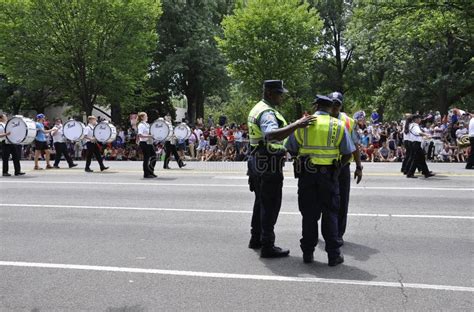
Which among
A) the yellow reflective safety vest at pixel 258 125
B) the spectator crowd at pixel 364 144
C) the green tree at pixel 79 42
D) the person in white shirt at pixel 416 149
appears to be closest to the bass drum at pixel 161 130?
the spectator crowd at pixel 364 144

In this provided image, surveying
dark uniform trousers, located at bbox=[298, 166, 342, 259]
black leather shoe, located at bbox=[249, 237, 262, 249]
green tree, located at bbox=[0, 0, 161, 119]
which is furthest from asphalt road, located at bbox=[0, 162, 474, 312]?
green tree, located at bbox=[0, 0, 161, 119]

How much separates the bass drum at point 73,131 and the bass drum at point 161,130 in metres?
3.69

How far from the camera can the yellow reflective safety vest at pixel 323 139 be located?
5613mm

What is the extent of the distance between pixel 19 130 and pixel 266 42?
19.8m

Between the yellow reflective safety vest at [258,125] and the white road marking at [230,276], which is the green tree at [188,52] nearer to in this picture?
the yellow reflective safety vest at [258,125]

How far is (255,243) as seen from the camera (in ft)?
21.4

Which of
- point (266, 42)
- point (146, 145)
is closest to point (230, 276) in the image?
point (146, 145)

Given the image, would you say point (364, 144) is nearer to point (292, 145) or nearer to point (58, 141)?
point (58, 141)

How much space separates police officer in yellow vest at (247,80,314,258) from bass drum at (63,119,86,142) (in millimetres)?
13291

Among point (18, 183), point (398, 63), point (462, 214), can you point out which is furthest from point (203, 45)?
point (462, 214)

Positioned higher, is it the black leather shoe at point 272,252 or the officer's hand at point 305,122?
the officer's hand at point 305,122

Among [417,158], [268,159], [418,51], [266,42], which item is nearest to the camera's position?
[268,159]

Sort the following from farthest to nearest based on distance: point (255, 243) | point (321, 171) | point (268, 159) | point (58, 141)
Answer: point (58, 141) → point (255, 243) → point (268, 159) → point (321, 171)

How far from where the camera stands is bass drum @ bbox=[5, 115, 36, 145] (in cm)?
1516
